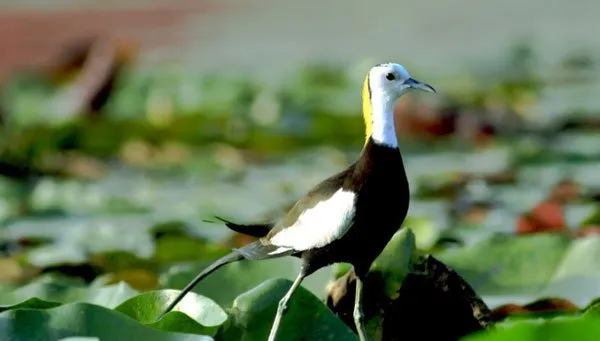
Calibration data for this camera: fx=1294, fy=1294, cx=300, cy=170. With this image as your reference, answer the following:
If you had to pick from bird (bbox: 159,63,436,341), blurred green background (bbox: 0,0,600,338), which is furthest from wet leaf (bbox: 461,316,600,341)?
blurred green background (bbox: 0,0,600,338)

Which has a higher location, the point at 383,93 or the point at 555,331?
the point at 383,93

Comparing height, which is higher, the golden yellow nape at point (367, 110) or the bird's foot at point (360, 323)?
the golden yellow nape at point (367, 110)

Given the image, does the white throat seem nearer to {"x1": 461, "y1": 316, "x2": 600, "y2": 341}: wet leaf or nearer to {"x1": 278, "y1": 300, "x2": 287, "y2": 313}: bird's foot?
{"x1": 278, "y1": 300, "x2": 287, "y2": 313}: bird's foot

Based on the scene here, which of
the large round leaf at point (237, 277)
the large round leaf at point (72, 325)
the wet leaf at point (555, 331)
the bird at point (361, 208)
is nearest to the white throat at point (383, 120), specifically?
the bird at point (361, 208)

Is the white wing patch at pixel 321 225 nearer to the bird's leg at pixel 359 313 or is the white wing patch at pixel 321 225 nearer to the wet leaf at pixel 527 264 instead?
the bird's leg at pixel 359 313

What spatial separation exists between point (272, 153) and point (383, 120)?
278cm

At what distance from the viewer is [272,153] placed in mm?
4297

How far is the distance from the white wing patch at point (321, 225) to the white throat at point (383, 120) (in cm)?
8

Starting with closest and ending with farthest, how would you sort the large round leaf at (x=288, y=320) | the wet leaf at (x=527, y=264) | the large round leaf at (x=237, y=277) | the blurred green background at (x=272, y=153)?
the large round leaf at (x=288, y=320), the large round leaf at (x=237, y=277), the wet leaf at (x=527, y=264), the blurred green background at (x=272, y=153)

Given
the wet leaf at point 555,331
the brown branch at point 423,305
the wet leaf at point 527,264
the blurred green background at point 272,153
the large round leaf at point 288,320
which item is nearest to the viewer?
the wet leaf at point 555,331

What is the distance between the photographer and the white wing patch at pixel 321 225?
1493 mm

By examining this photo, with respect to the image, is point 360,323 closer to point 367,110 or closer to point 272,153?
point 367,110

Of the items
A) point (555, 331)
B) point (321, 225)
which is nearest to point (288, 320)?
point (321, 225)

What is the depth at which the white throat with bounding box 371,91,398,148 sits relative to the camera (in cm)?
151
